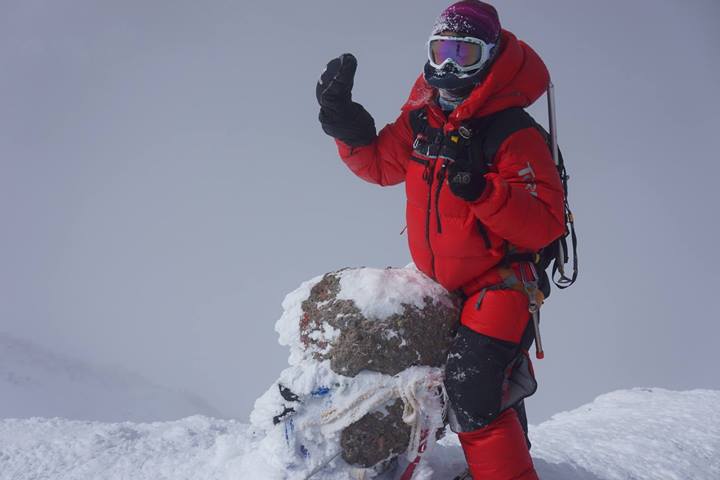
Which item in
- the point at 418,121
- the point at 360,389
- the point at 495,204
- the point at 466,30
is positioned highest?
the point at 466,30

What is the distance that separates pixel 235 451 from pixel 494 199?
8.80 feet

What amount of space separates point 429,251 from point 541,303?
0.64 meters

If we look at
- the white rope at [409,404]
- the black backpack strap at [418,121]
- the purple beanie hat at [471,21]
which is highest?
the purple beanie hat at [471,21]

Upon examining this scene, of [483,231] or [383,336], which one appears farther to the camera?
[383,336]

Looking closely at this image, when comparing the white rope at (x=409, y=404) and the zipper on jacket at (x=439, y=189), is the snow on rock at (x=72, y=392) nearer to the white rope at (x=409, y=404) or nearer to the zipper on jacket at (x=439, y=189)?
the white rope at (x=409, y=404)

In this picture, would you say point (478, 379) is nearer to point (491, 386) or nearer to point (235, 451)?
point (491, 386)

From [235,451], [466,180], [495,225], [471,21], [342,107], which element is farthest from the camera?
[235,451]

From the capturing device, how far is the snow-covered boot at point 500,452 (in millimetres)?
2549

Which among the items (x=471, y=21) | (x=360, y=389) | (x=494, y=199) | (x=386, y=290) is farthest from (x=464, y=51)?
(x=360, y=389)

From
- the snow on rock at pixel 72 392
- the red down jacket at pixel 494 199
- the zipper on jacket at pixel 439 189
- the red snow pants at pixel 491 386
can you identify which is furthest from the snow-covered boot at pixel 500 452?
the snow on rock at pixel 72 392

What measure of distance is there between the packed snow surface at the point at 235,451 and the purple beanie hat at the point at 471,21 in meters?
2.38

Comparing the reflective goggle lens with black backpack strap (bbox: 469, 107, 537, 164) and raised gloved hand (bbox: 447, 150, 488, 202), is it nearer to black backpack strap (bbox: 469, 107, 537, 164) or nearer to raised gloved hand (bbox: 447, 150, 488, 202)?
black backpack strap (bbox: 469, 107, 537, 164)

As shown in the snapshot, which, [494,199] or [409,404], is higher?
[494,199]

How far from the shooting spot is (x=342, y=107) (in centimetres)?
287
